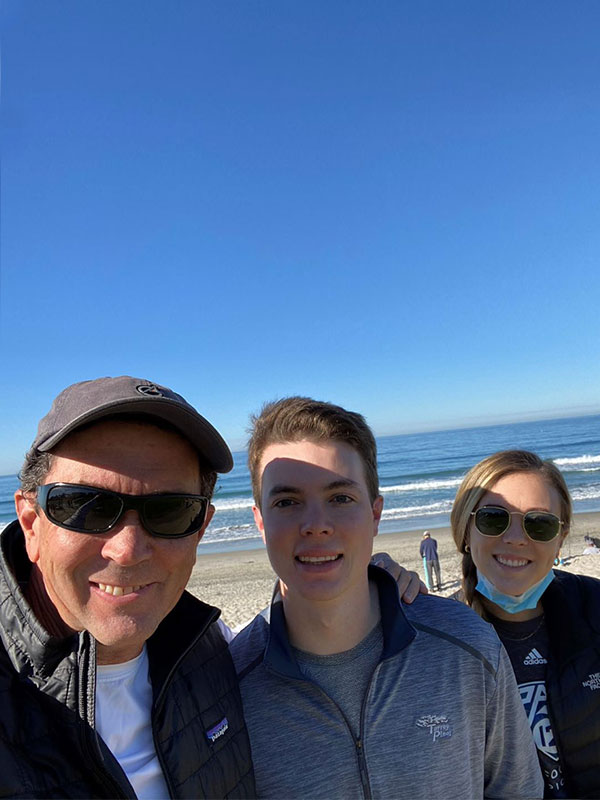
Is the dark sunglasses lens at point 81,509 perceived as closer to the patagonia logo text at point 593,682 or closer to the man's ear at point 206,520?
the man's ear at point 206,520

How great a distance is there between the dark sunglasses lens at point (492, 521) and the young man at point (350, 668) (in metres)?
1.03

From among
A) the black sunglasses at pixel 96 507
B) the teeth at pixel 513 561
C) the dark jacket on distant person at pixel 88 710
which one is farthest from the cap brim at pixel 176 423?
the teeth at pixel 513 561

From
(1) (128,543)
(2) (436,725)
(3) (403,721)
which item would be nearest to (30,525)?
(1) (128,543)

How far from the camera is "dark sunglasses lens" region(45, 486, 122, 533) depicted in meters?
1.84

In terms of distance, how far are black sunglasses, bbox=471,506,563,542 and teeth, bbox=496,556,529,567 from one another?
0.50ft

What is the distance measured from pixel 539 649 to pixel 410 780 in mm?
1312

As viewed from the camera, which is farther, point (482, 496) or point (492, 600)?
point (482, 496)

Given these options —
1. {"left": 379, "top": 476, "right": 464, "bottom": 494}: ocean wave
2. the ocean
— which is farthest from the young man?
{"left": 379, "top": 476, "right": 464, "bottom": 494}: ocean wave

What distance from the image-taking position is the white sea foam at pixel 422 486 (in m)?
38.4

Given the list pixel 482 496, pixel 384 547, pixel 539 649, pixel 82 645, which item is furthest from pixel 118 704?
pixel 384 547

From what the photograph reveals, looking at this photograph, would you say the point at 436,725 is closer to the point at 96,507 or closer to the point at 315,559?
the point at 315,559

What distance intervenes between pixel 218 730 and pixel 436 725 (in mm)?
897

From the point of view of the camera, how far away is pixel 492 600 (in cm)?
322

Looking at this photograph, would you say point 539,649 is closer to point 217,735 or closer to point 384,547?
point 217,735
